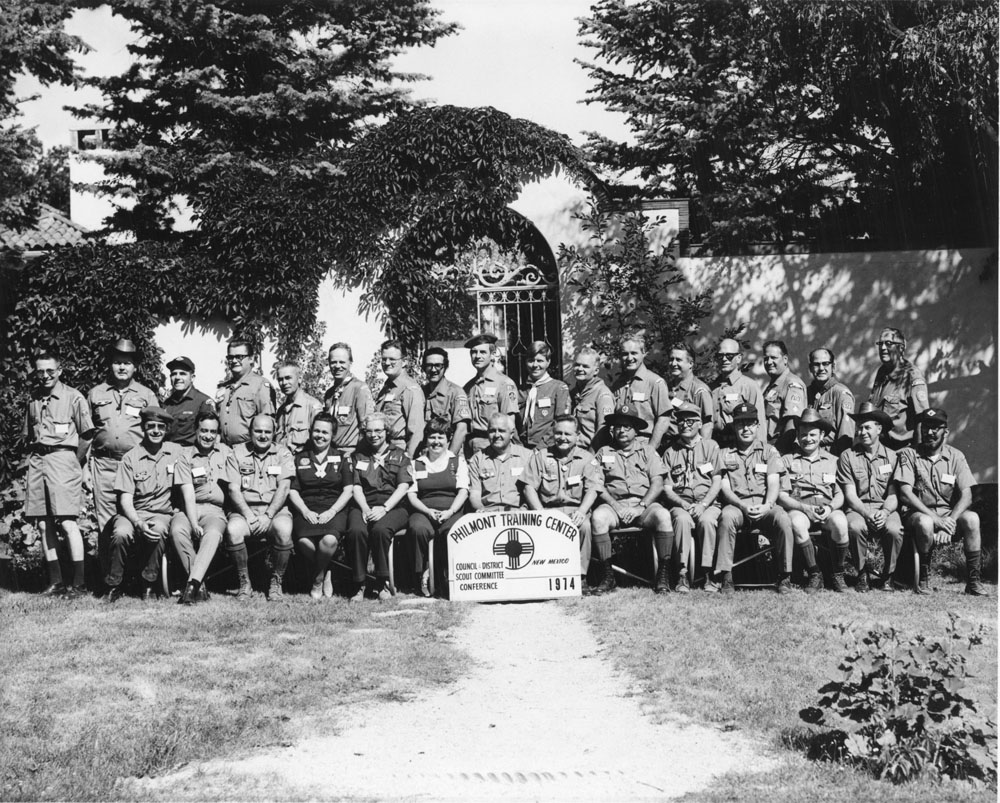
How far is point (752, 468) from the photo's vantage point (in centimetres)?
909

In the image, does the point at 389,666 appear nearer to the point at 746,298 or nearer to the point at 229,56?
the point at 746,298

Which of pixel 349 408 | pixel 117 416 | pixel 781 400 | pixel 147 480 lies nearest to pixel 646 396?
pixel 781 400

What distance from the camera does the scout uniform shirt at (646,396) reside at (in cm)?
1001

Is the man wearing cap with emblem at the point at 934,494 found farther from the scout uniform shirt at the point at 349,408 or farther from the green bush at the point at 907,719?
the scout uniform shirt at the point at 349,408

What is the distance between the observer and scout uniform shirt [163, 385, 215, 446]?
9469 millimetres

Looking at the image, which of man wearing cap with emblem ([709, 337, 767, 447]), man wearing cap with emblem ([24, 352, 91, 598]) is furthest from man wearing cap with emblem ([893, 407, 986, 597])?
man wearing cap with emblem ([24, 352, 91, 598])

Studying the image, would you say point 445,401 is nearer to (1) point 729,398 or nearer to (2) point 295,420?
(2) point 295,420

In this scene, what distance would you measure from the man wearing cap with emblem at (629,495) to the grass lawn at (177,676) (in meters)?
1.32

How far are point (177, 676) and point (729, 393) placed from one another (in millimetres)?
5523

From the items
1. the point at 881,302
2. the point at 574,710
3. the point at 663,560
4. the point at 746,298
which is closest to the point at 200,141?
the point at 746,298

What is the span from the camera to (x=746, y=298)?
12.4 m

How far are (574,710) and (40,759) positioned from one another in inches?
101

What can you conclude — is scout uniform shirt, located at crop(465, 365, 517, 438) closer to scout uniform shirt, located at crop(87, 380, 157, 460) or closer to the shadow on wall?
scout uniform shirt, located at crop(87, 380, 157, 460)

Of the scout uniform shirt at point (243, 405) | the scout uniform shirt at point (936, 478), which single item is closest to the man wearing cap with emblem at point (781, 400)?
the scout uniform shirt at point (936, 478)
